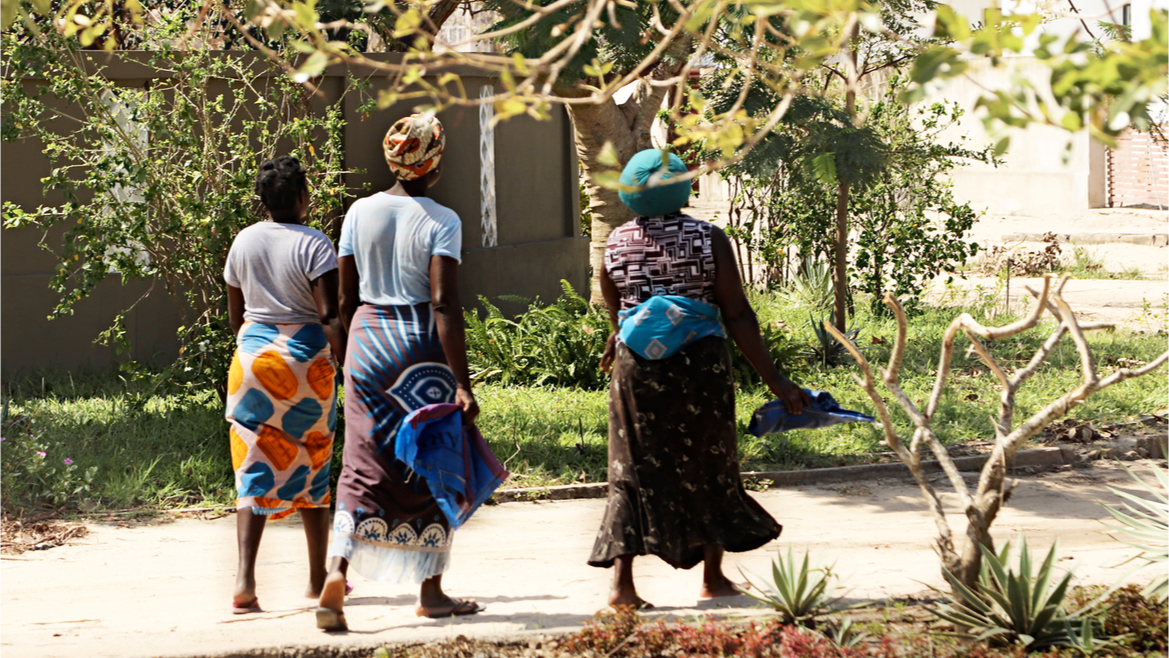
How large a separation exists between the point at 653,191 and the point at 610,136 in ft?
17.0

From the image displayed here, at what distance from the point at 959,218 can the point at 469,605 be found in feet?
26.3

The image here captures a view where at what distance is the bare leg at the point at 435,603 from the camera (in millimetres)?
4320

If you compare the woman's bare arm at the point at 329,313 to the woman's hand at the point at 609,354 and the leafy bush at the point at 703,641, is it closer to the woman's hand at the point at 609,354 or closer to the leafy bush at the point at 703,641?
the woman's hand at the point at 609,354

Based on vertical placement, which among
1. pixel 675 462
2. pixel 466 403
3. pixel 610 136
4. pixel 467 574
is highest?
pixel 610 136

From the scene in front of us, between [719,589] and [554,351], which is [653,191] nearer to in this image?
[719,589]

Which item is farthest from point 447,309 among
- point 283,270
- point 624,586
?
point 624,586

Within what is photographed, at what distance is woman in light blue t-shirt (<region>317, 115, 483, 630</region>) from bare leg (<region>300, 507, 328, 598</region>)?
0.36 meters

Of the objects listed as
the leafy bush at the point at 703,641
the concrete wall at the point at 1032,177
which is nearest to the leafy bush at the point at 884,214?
the leafy bush at the point at 703,641

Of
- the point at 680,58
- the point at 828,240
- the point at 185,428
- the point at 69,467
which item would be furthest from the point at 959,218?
the point at 69,467

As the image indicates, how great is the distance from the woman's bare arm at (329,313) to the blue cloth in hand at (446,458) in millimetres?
482

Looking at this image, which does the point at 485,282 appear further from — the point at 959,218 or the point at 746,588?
the point at 746,588

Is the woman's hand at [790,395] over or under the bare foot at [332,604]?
over

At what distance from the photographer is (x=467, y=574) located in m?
5.01

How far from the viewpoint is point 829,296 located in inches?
446
